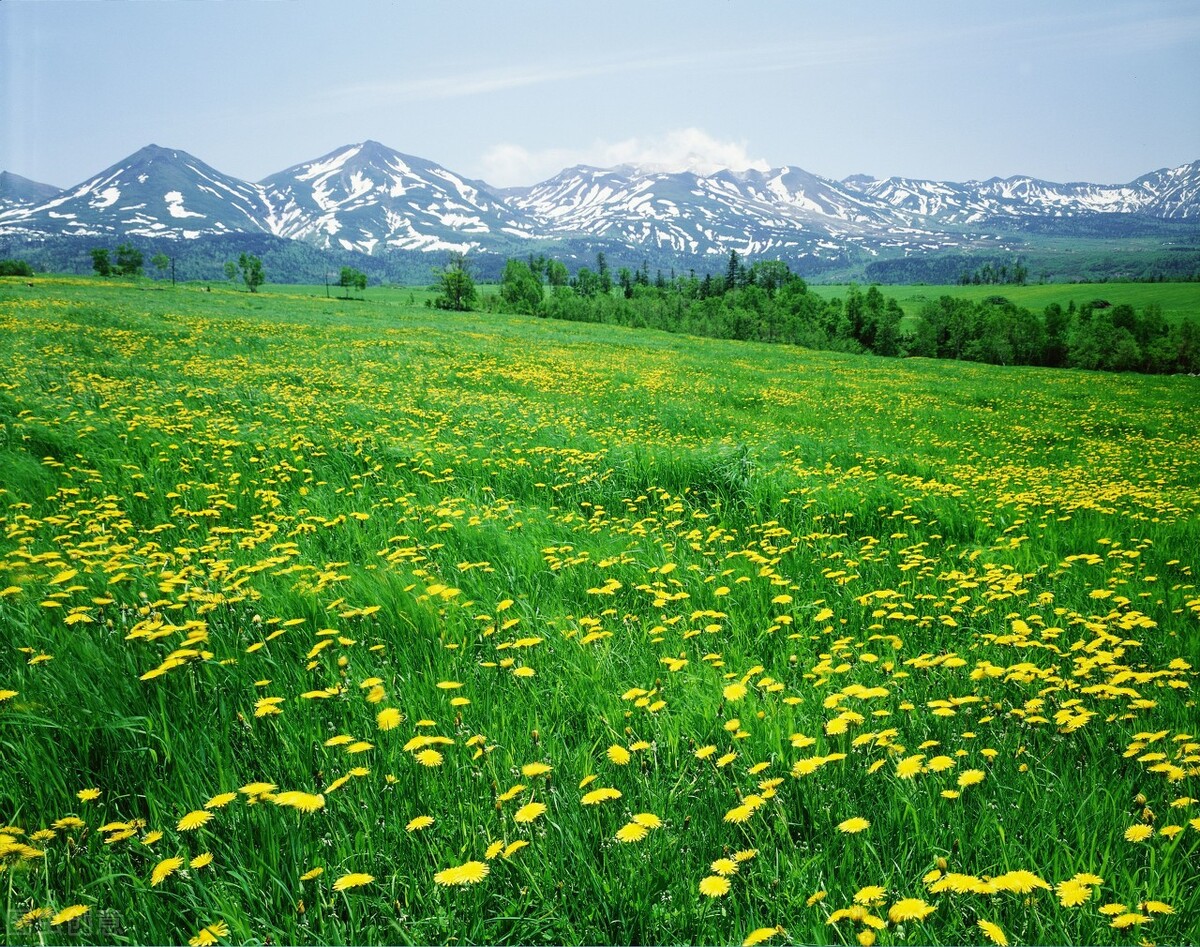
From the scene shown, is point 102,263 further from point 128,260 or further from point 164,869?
point 164,869

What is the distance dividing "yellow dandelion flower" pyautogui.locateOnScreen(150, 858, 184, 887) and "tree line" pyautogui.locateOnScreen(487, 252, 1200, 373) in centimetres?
8122

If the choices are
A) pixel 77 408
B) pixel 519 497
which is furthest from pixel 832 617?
A: pixel 77 408

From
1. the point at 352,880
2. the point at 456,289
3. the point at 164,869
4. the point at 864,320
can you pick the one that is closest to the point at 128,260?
the point at 456,289

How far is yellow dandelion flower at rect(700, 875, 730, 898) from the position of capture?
5.49 ft

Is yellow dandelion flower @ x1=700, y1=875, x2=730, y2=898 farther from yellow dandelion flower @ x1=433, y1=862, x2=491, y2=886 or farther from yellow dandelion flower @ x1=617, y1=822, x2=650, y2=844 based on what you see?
yellow dandelion flower @ x1=433, y1=862, x2=491, y2=886

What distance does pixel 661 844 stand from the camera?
198 centimetres

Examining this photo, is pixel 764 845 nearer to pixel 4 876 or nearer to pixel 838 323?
pixel 4 876

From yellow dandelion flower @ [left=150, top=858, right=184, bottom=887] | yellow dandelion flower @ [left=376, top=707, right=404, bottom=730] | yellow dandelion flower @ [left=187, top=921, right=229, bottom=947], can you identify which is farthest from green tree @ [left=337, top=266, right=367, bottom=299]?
yellow dandelion flower @ [left=187, top=921, right=229, bottom=947]

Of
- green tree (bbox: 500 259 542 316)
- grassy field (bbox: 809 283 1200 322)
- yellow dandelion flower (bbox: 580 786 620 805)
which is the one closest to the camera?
yellow dandelion flower (bbox: 580 786 620 805)

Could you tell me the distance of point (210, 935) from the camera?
165 cm

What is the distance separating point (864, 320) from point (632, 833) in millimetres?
115852

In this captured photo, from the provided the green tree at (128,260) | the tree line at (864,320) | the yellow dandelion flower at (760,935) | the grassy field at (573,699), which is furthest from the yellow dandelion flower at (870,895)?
the green tree at (128,260)

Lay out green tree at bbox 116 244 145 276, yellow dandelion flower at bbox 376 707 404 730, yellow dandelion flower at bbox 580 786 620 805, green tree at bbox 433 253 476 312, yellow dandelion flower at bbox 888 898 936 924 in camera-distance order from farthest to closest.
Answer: green tree at bbox 116 244 145 276, green tree at bbox 433 253 476 312, yellow dandelion flower at bbox 376 707 404 730, yellow dandelion flower at bbox 580 786 620 805, yellow dandelion flower at bbox 888 898 936 924

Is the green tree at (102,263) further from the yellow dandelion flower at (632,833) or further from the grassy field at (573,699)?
the yellow dandelion flower at (632,833)
